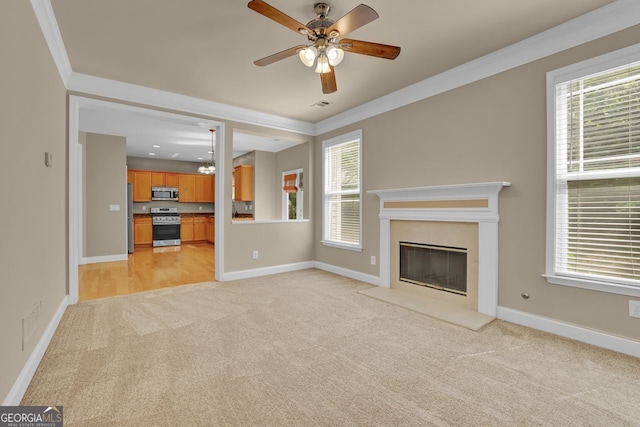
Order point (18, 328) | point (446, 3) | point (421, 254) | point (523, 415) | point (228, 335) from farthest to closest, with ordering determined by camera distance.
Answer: point (421, 254), point (228, 335), point (446, 3), point (18, 328), point (523, 415)

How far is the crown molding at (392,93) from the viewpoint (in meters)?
2.35

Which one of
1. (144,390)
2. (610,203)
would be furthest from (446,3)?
(144,390)

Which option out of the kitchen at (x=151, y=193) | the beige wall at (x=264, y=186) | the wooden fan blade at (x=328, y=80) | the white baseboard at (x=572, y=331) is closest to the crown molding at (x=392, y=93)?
the kitchen at (x=151, y=193)

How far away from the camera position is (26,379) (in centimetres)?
188

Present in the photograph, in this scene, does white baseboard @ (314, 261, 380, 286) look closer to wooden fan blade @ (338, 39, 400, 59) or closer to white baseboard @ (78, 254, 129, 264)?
wooden fan blade @ (338, 39, 400, 59)

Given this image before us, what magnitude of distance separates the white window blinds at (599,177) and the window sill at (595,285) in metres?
0.05

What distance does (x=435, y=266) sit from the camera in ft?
12.2

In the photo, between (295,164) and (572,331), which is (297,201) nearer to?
(295,164)

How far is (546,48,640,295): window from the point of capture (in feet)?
7.58

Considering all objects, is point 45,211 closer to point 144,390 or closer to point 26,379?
point 26,379

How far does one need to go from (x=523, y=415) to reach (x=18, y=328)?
9.84 feet

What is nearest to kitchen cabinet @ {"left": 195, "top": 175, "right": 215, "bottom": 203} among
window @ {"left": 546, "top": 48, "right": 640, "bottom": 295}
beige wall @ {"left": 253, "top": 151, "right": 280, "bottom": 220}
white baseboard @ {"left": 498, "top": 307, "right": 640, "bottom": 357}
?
beige wall @ {"left": 253, "top": 151, "right": 280, "bottom": 220}

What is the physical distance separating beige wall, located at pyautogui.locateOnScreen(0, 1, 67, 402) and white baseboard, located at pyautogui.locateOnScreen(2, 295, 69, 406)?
46 mm

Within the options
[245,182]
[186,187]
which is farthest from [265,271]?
[186,187]
